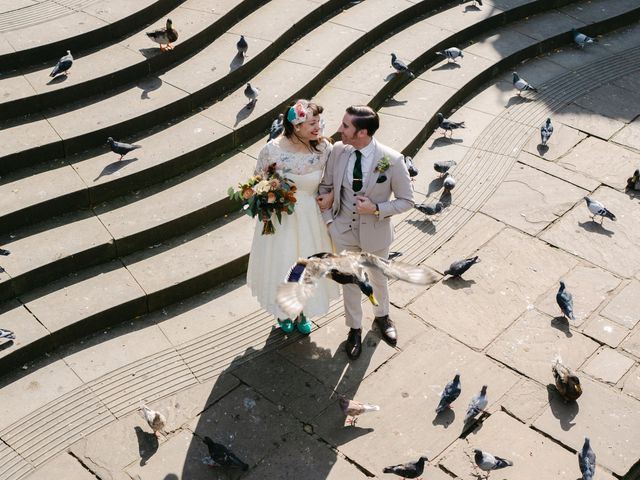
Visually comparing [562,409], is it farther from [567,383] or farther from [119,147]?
[119,147]

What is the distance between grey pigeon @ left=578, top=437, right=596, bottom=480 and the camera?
6.90 metres

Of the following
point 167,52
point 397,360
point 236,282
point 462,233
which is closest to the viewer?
point 397,360

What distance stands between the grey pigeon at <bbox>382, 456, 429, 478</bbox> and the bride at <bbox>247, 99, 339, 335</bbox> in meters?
1.73

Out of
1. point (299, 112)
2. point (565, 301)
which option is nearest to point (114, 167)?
point (299, 112)

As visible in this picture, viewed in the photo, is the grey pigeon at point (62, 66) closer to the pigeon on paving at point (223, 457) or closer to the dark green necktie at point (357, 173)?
the dark green necktie at point (357, 173)

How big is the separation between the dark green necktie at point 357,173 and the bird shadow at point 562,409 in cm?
269

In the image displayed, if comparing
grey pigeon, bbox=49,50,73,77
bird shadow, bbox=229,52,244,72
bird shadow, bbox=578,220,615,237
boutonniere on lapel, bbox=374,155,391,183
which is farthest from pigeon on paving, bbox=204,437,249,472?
bird shadow, bbox=229,52,244,72

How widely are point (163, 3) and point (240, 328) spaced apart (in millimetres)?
5195

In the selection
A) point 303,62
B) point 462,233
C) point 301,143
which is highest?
point 301,143

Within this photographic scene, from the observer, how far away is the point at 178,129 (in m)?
10.0

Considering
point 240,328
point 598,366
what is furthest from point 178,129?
point 598,366

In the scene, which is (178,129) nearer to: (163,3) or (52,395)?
(163,3)

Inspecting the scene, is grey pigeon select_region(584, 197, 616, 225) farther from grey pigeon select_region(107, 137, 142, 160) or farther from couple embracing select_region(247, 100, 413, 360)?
grey pigeon select_region(107, 137, 142, 160)

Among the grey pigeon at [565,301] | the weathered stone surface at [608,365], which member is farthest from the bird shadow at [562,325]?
the weathered stone surface at [608,365]
